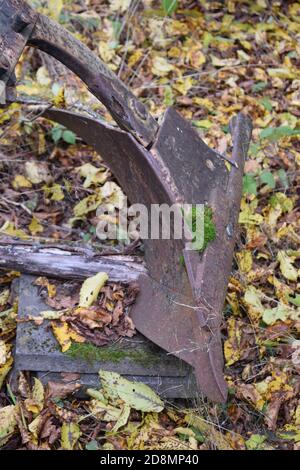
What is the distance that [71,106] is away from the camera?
11.0ft

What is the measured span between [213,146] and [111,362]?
196 cm

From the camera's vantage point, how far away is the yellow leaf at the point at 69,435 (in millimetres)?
2525

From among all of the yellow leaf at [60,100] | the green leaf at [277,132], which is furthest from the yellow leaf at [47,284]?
the green leaf at [277,132]

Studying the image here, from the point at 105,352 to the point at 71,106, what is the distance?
1.50m

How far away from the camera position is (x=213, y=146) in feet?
13.5

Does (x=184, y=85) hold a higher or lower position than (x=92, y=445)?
higher

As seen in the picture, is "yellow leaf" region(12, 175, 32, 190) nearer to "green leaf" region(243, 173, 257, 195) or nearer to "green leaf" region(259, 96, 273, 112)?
"green leaf" region(243, 173, 257, 195)

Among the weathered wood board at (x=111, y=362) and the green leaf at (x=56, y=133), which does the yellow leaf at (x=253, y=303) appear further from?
the green leaf at (x=56, y=133)

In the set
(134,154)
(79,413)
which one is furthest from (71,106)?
(79,413)

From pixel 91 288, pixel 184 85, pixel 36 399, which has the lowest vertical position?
pixel 36 399

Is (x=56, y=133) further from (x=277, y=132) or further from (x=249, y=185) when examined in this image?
(x=277, y=132)

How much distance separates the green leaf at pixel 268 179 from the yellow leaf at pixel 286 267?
1.75ft

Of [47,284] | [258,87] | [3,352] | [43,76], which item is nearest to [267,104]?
[258,87]

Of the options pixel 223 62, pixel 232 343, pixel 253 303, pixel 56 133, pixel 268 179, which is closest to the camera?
pixel 232 343
